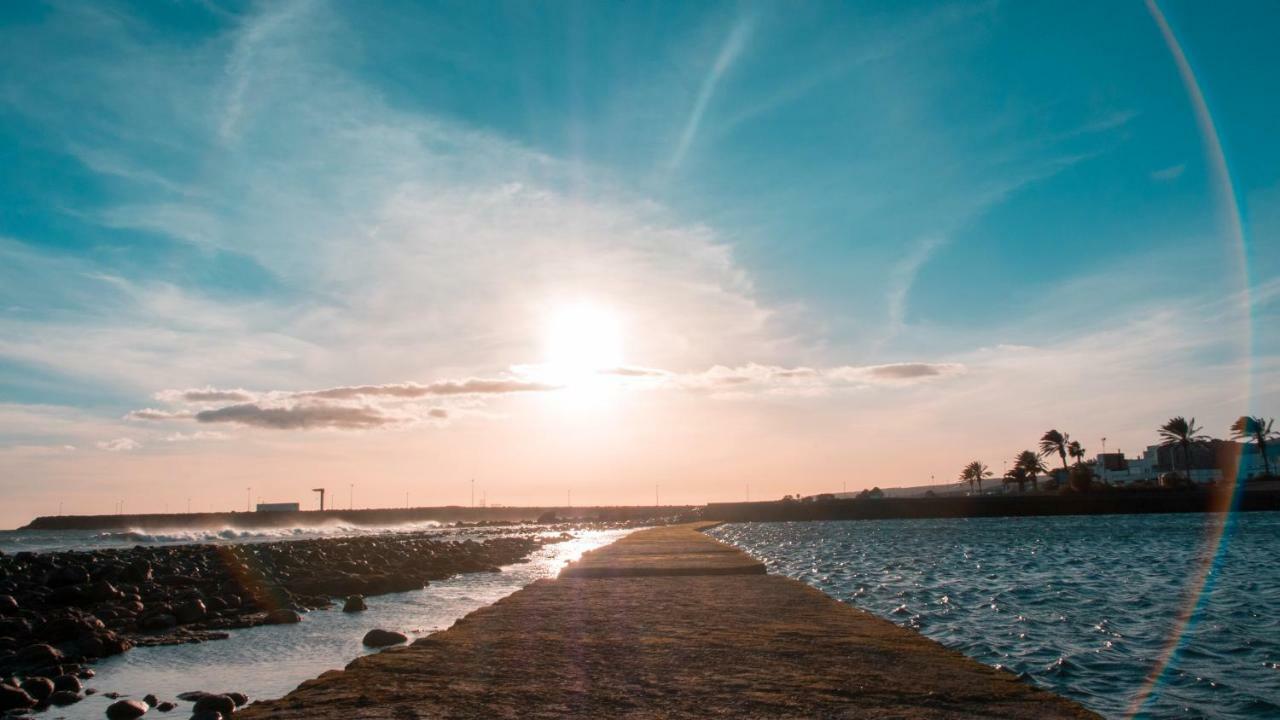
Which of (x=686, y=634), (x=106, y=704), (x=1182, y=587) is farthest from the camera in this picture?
(x=1182, y=587)

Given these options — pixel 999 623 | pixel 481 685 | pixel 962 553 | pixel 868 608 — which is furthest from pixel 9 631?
pixel 962 553

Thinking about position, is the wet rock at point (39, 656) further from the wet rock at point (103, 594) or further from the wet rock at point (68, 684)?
the wet rock at point (103, 594)

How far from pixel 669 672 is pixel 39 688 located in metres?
9.78

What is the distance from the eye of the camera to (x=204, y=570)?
3856cm

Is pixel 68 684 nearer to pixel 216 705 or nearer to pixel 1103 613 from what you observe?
pixel 216 705

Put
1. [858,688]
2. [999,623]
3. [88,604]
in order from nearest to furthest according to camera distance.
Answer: [858,688]
[999,623]
[88,604]

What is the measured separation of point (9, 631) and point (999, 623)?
23.3 meters

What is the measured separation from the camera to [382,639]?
17531mm

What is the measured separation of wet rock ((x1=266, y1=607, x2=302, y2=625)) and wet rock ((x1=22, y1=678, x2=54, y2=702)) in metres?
8.61

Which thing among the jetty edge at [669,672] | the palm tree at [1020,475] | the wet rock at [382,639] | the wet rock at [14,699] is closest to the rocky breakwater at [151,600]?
the wet rock at [14,699]

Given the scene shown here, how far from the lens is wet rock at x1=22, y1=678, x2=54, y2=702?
1274cm

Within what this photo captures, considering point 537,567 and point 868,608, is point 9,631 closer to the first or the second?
point 868,608

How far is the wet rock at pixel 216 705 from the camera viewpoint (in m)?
11.3

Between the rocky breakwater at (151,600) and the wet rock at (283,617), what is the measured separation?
1.0 inches
